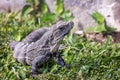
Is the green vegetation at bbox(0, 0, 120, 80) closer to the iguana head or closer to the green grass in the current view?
the green grass

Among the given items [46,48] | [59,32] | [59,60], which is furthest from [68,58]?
[59,32]

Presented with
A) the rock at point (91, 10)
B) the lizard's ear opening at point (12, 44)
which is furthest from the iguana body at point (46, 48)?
the rock at point (91, 10)

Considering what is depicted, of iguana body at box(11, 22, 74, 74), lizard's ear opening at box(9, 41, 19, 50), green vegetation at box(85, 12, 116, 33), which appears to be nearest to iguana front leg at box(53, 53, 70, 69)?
iguana body at box(11, 22, 74, 74)

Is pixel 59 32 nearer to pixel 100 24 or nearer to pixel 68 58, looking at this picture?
pixel 68 58

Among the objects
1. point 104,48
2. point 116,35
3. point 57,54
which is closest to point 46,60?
point 57,54

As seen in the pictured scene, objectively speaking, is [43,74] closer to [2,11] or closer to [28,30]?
[28,30]

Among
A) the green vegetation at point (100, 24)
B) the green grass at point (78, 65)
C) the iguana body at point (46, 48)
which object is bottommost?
the green grass at point (78, 65)

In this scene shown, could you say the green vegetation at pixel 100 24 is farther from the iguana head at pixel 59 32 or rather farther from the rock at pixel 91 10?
the iguana head at pixel 59 32
